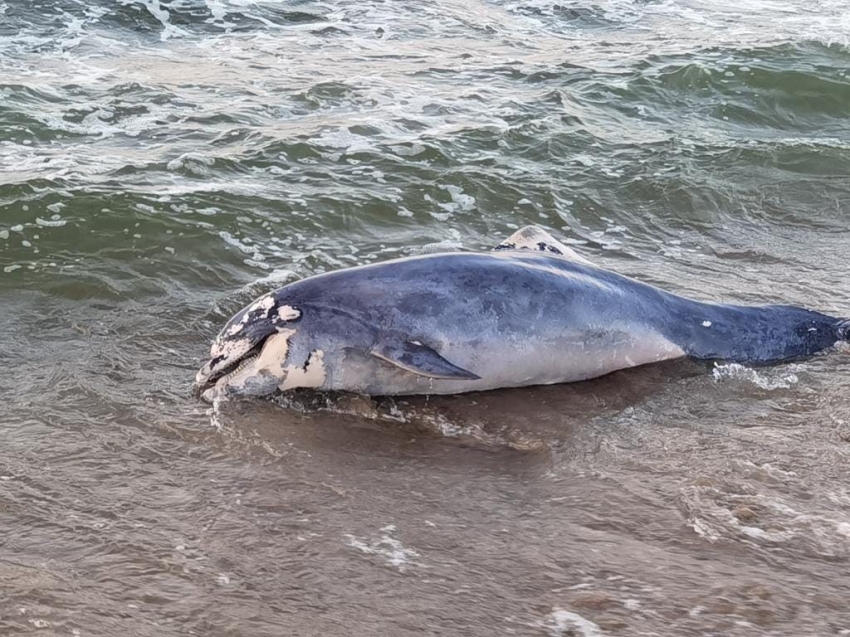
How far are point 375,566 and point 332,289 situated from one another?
193 cm

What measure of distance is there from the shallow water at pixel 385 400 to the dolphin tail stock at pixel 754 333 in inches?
6.1

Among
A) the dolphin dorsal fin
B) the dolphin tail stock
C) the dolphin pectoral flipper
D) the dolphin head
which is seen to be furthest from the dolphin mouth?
the dolphin tail stock

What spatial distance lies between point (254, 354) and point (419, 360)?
86cm

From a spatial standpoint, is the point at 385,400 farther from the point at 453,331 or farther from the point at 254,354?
the point at 254,354

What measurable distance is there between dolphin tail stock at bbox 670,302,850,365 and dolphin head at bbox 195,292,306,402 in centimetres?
218

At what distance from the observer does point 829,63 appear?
13.9m

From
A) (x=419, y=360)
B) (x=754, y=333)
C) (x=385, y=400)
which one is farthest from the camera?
(x=754, y=333)

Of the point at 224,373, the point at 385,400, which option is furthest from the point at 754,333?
the point at 224,373

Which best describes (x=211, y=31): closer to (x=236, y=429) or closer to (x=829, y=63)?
(x=829, y=63)

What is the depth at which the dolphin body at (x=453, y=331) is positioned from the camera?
17.9 ft

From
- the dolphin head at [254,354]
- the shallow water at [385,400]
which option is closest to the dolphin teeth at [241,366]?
the dolphin head at [254,354]

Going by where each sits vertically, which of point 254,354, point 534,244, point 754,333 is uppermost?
point 534,244

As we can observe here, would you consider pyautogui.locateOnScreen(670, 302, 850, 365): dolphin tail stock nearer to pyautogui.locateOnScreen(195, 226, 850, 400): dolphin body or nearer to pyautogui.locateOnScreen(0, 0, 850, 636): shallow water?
pyautogui.locateOnScreen(195, 226, 850, 400): dolphin body

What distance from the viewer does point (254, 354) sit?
5.54m
